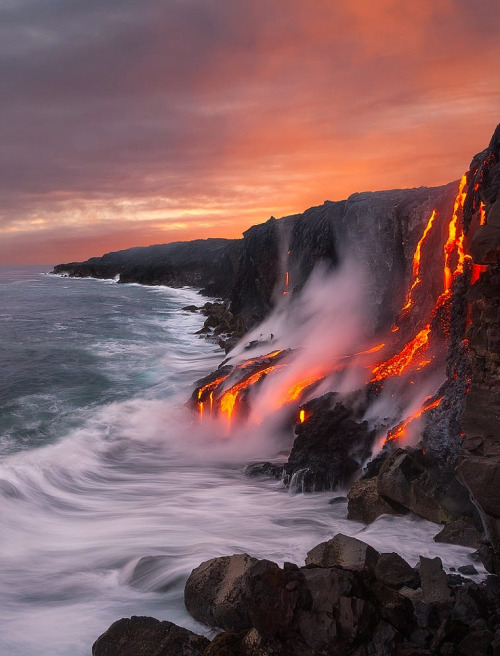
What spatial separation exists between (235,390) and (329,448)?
524cm

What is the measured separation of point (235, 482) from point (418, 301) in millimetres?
7261

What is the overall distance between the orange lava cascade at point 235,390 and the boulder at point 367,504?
6749 millimetres

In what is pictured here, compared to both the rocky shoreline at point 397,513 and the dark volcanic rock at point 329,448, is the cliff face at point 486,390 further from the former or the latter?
the dark volcanic rock at point 329,448

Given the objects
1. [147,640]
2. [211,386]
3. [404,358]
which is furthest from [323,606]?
[211,386]

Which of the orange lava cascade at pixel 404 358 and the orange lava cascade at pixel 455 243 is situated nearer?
the orange lava cascade at pixel 455 243

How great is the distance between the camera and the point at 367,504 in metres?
9.61

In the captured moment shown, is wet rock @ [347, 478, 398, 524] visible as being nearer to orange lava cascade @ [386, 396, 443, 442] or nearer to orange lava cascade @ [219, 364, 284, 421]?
orange lava cascade @ [386, 396, 443, 442]

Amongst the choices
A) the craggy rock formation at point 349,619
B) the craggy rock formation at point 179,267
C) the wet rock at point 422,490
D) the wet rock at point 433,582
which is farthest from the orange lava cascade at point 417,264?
the craggy rock formation at point 179,267

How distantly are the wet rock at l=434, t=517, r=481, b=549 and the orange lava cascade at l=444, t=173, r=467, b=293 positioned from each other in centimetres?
661

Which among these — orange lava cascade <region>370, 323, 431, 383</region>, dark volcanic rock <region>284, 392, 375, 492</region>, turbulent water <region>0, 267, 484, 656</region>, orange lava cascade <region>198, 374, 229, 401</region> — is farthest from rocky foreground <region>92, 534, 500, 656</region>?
orange lava cascade <region>198, 374, 229, 401</region>

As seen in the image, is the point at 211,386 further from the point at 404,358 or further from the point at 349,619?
the point at 349,619

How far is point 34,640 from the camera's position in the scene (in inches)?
272

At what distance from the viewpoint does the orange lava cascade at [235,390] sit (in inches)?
647

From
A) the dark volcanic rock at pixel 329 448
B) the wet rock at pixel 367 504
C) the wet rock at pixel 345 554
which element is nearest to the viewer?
the wet rock at pixel 345 554
